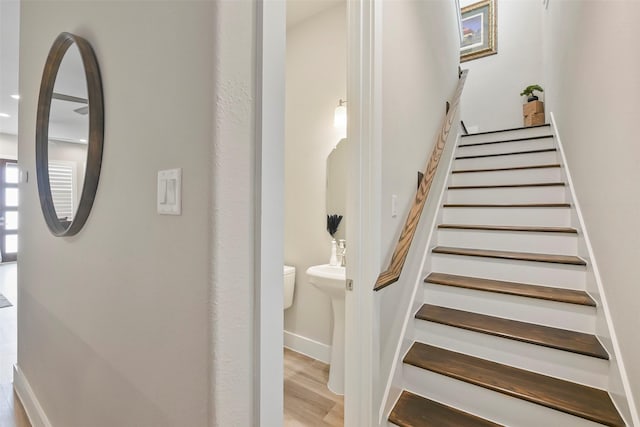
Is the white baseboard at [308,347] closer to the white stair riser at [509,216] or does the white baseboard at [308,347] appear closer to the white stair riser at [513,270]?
the white stair riser at [513,270]

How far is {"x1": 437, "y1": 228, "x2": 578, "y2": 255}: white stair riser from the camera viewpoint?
2.21 metres

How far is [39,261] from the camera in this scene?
165 centimetres

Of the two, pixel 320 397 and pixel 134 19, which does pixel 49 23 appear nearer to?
pixel 134 19

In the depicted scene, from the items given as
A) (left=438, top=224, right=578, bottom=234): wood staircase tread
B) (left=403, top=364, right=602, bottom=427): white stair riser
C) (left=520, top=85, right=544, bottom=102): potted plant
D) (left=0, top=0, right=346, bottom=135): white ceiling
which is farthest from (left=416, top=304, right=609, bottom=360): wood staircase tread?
(left=520, top=85, right=544, bottom=102): potted plant

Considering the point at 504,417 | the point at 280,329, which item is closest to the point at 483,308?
the point at 504,417

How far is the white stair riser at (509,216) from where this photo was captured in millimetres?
2426

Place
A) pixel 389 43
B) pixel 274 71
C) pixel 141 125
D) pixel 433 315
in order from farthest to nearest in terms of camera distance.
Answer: pixel 433 315, pixel 389 43, pixel 141 125, pixel 274 71

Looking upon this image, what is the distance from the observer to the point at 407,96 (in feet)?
6.61

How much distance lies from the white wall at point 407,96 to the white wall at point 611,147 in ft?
3.21

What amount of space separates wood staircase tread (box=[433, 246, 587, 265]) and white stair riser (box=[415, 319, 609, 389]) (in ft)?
2.02

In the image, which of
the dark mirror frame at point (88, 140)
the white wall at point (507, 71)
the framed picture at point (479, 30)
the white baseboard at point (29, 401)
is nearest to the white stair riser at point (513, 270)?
the dark mirror frame at point (88, 140)

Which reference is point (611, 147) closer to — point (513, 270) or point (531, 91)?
point (513, 270)

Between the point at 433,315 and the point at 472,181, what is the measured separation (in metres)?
1.69

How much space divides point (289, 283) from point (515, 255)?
171cm
